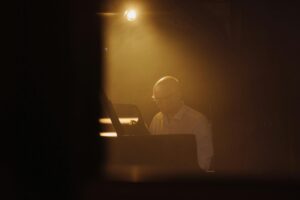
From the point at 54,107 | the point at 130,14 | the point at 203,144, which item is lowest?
the point at 203,144

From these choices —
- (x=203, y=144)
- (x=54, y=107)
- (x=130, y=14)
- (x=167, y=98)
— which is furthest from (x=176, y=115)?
(x=54, y=107)

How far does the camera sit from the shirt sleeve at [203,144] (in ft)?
12.9

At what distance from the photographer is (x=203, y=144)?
13.1ft

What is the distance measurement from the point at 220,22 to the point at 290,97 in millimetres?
2787

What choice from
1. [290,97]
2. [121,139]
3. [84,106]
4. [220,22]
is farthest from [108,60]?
[84,106]

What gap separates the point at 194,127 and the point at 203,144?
0.75ft

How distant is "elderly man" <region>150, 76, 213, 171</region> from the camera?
418 cm

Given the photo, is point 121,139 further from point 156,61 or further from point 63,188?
point 156,61

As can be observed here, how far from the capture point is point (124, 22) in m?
6.97

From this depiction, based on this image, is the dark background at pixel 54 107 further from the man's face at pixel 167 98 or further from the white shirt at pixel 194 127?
the man's face at pixel 167 98

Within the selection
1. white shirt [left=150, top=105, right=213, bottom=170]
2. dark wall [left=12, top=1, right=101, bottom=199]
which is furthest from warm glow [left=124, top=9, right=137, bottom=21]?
dark wall [left=12, top=1, right=101, bottom=199]

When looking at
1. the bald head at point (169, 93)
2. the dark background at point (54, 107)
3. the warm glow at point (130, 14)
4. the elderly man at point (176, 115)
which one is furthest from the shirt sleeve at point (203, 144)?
the warm glow at point (130, 14)

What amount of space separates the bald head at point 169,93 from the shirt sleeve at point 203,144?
28 cm

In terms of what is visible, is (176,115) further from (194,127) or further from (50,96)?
(50,96)
